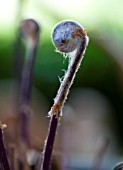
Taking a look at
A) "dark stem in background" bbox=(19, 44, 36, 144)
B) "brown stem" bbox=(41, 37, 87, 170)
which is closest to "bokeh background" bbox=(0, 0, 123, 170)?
"dark stem in background" bbox=(19, 44, 36, 144)

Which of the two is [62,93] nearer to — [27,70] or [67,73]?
[67,73]

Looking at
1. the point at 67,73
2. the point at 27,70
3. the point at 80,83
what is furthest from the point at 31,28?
the point at 80,83

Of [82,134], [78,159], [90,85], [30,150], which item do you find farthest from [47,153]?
[90,85]

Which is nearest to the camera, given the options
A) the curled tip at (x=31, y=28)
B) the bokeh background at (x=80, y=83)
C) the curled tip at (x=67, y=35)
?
the curled tip at (x=67, y=35)

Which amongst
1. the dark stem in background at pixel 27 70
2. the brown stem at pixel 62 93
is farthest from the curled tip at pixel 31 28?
the brown stem at pixel 62 93

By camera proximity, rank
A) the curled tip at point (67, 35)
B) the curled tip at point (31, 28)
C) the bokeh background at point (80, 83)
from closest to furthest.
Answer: the curled tip at point (67, 35) → the curled tip at point (31, 28) → the bokeh background at point (80, 83)

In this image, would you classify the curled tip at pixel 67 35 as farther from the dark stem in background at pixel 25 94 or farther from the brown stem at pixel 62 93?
the dark stem in background at pixel 25 94

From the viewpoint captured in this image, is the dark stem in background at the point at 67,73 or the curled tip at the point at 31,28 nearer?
the dark stem in background at the point at 67,73
